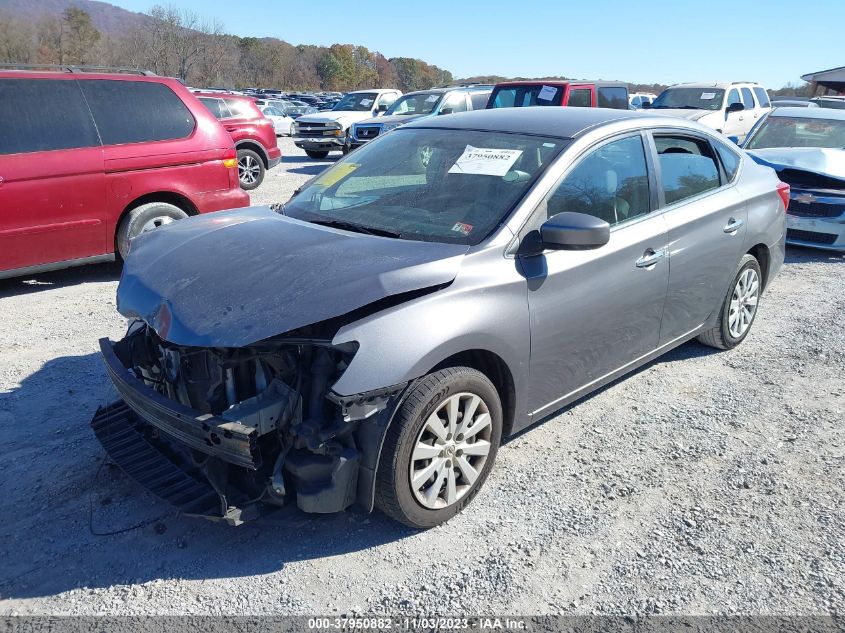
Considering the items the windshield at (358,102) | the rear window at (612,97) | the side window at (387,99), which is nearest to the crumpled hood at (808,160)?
the rear window at (612,97)

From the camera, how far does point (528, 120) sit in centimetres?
402

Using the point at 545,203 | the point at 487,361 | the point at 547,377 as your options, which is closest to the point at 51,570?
the point at 487,361

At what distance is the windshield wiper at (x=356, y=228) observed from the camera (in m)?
3.41

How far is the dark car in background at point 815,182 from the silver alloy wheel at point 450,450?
21.7 feet

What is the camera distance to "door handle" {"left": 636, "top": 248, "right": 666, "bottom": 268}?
386cm

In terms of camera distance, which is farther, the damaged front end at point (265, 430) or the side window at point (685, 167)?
the side window at point (685, 167)

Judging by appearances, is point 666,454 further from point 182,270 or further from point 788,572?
point 182,270

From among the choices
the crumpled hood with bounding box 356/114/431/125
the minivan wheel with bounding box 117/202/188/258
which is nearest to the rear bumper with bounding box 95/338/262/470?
the minivan wheel with bounding box 117/202/188/258

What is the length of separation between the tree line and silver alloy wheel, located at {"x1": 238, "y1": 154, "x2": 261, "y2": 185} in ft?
94.8

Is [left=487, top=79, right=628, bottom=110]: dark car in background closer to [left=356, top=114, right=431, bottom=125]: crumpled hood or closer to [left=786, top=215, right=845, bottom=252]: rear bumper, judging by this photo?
[left=356, top=114, right=431, bottom=125]: crumpled hood

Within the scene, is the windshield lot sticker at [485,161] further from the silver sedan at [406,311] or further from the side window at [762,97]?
the side window at [762,97]

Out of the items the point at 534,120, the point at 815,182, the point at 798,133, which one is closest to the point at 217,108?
the point at 798,133

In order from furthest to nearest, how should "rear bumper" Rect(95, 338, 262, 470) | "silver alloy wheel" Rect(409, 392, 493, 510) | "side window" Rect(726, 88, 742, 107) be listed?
"side window" Rect(726, 88, 742, 107) → "silver alloy wheel" Rect(409, 392, 493, 510) → "rear bumper" Rect(95, 338, 262, 470)

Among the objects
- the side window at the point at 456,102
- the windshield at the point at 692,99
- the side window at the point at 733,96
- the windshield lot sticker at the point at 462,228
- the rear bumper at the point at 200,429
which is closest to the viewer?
the rear bumper at the point at 200,429
